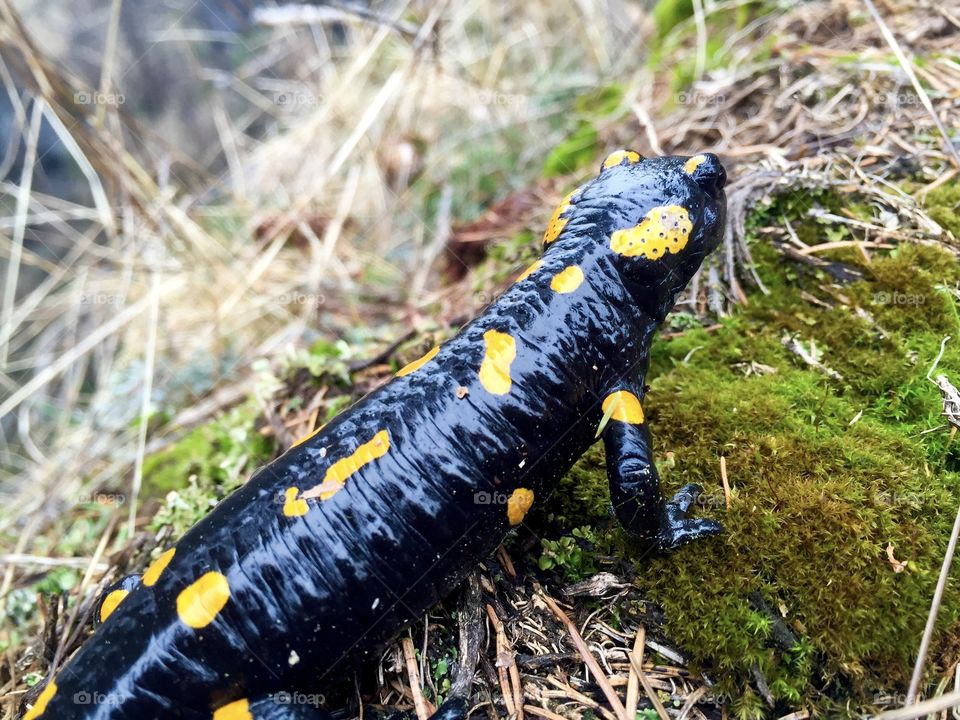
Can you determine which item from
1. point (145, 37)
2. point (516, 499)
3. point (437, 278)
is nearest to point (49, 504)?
point (437, 278)

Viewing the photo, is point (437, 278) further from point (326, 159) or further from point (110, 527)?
point (110, 527)

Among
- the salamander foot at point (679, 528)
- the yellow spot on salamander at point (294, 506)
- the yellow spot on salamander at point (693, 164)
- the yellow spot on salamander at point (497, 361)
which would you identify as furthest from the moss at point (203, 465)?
the yellow spot on salamander at point (693, 164)

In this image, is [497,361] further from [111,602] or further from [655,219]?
[111,602]

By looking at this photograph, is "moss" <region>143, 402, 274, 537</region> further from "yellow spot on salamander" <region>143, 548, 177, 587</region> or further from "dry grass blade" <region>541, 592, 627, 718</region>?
"dry grass blade" <region>541, 592, 627, 718</region>

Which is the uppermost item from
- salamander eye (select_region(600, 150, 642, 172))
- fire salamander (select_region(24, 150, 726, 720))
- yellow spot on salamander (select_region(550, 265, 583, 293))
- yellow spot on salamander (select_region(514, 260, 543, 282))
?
salamander eye (select_region(600, 150, 642, 172))

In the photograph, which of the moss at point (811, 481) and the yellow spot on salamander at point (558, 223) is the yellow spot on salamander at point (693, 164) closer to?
the yellow spot on salamander at point (558, 223)

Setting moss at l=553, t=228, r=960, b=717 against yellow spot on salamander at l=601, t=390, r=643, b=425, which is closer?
moss at l=553, t=228, r=960, b=717

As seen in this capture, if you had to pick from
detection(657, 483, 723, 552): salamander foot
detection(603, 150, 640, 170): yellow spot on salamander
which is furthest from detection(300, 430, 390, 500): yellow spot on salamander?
detection(603, 150, 640, 170): yellow spot on salamander

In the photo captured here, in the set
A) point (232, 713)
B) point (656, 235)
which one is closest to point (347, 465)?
point (232, 713)
